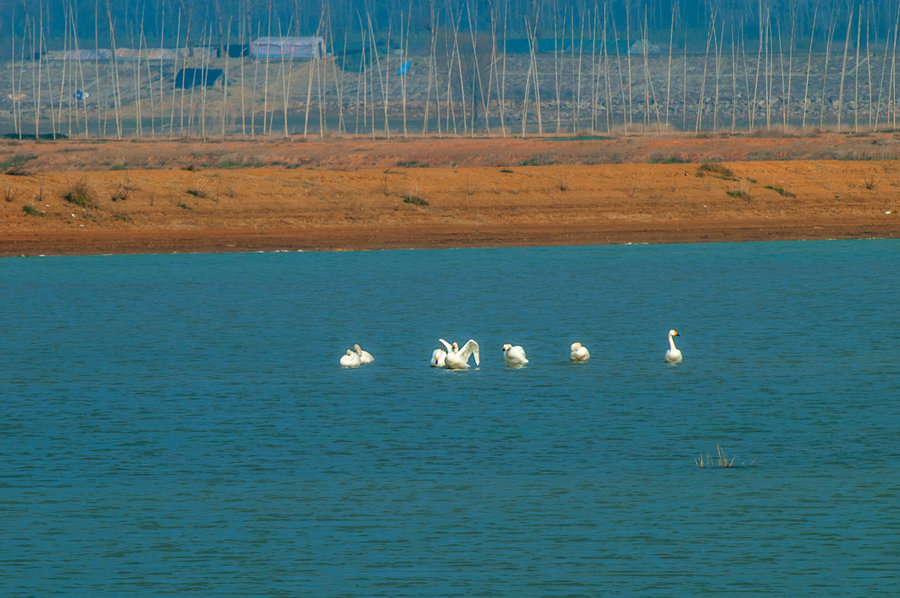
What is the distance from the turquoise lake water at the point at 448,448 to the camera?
10461 mm

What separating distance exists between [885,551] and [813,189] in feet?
125

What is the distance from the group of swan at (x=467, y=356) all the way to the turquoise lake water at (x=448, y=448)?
0.64 ft

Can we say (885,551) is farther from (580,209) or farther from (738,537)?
(580,209)

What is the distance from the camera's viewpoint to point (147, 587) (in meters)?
10.0

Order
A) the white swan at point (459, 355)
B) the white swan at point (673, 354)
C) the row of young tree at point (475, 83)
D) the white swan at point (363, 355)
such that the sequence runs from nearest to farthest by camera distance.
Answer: the white swan at point (459, 355)
the white swan at point (673, 354)
the white swan at point (363, 355)
the row of young tree at point (475, 83)

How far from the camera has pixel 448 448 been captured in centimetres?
1428

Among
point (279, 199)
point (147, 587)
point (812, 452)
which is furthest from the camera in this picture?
point (279, 199)

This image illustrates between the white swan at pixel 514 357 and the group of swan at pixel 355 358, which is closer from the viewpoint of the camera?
the white swan at pixel 514 357

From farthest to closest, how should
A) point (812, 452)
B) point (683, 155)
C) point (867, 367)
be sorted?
point (683, 155) → point (867, 367) → point (812, 452)

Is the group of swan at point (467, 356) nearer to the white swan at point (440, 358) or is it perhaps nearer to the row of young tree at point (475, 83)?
the white swan at point (440, 358)

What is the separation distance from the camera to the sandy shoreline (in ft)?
129

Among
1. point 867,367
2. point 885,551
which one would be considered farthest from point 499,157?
point 885,551

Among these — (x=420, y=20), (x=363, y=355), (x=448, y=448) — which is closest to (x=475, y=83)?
(x=420, y=20)

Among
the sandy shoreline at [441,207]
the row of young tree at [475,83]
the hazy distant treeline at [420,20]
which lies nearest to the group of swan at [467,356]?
the sandy shoreline at [441,207]
